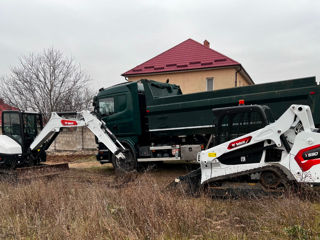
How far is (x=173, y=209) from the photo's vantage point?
347cm

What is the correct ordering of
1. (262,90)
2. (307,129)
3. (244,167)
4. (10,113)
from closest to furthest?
(307,129) → (244,167) → (262,90) → (10,113)

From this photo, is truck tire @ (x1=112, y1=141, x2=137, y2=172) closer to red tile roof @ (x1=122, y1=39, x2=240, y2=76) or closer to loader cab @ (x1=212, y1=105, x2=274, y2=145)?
loader cab @ (x1=212, y1=105, x2=274, y2=145)

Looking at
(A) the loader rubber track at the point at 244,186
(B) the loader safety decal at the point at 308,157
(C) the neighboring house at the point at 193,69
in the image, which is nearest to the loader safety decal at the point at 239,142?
(A) the loader rubber track at the point at 244,186

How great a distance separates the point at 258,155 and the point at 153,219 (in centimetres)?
243

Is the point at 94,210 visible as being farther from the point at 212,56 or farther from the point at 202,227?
the point at 212,56

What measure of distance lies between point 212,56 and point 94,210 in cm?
1769

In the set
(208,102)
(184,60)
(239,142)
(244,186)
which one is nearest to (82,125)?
(208,102)

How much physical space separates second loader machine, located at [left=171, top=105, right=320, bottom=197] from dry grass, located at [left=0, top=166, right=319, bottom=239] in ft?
1.39

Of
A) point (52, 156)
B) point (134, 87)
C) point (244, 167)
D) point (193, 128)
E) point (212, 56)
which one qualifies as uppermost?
point (212, 56)

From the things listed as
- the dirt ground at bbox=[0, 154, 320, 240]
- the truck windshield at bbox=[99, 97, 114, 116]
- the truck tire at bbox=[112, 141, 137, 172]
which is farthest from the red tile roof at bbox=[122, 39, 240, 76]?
the dirt ground at bbox=[0, 154, 320, 240]

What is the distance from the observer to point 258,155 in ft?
15.6

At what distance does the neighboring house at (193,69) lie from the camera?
1891 cm

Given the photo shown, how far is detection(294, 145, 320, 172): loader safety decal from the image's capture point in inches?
165

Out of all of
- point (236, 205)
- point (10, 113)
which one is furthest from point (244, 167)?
point (10, 113)
